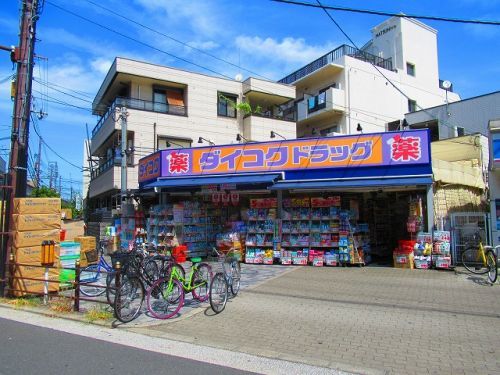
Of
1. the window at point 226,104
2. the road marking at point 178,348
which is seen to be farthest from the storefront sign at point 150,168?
the window at point 226,104

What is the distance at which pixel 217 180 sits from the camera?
1488 centimetres

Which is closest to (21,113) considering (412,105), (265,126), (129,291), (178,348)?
(129,291)

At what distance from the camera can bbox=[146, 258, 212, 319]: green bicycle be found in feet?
25.5

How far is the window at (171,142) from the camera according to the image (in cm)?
2473

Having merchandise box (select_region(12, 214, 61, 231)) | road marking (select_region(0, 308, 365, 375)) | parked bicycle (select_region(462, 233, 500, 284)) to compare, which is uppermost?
merchandise box (select_region(12, 214, 61, 231))

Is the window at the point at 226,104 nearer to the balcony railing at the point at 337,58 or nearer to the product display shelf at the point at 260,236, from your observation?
the balcony railing at the point at 337,58

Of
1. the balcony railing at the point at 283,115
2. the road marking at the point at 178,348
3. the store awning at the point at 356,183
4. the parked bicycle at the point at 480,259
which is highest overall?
the balcony railing at the point at 283,115

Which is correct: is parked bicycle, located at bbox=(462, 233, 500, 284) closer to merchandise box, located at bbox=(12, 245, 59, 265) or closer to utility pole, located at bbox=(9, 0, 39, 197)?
merchandise box, located at bbox=(12, 245, 59, 265)

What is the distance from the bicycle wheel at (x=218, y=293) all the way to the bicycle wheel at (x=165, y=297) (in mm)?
582

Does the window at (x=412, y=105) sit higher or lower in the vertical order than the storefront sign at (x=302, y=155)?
higher

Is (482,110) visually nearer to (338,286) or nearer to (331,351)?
(338,286)

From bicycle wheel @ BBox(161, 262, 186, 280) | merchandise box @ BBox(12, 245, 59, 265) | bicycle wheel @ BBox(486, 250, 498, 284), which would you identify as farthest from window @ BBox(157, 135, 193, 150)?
bicycle wheel @ BBox(486, 250, 498, 284)

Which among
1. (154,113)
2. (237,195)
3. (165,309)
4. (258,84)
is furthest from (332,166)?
(258,84)

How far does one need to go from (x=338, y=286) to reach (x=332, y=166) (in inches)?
186
